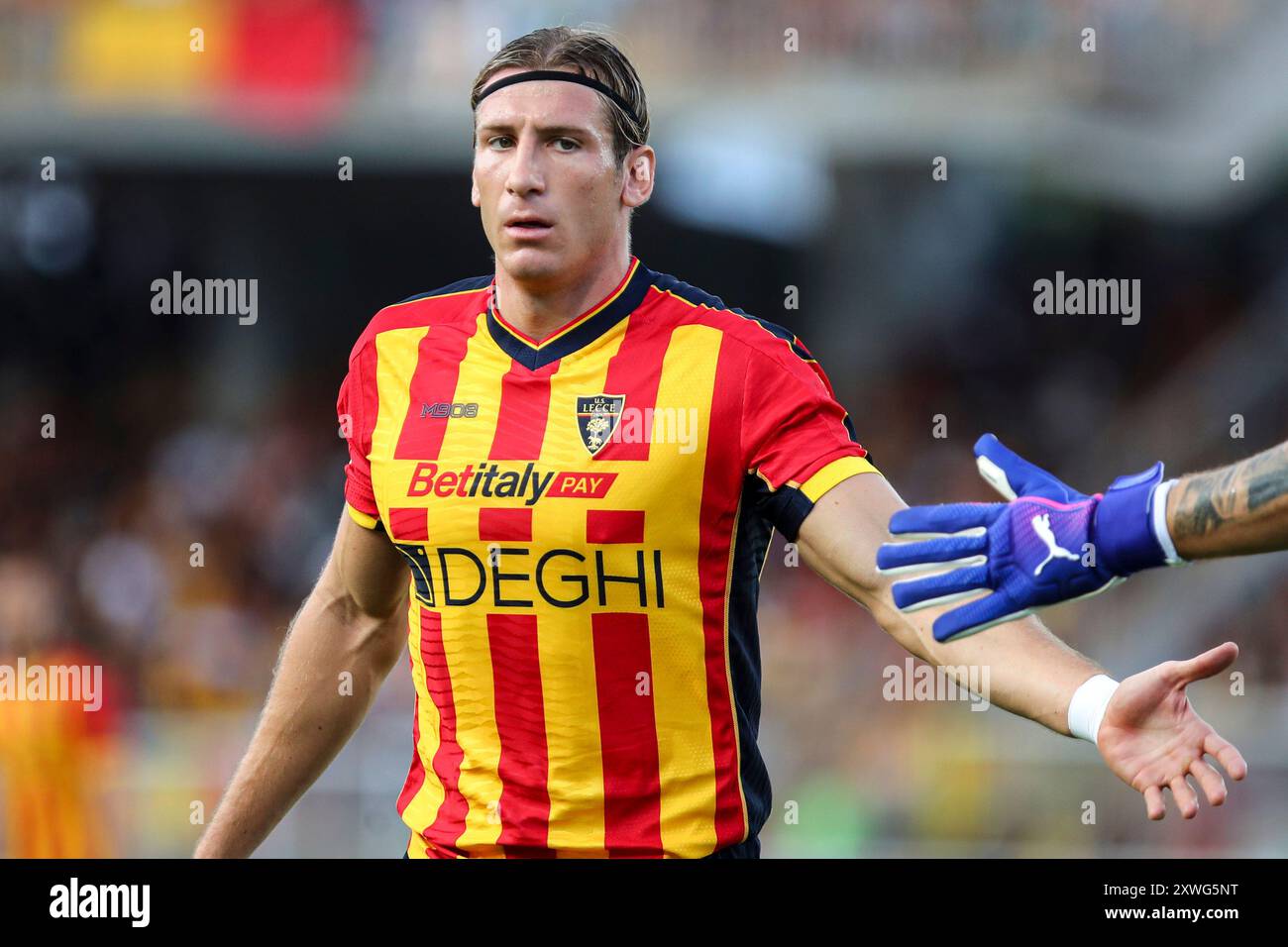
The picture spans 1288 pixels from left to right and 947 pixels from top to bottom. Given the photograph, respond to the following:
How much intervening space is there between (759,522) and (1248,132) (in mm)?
9891

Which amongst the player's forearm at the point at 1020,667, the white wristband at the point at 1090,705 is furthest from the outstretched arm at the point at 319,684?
the white wristband at the point at 1090,705

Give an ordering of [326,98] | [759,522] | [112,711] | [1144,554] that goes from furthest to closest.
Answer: [326,98]
[112,711]
[759,522]
[1144,554]

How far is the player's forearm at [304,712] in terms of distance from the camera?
397 cm

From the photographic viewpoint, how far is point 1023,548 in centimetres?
303

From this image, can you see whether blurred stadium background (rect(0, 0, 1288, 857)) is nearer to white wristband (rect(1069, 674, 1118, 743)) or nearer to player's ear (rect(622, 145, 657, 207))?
player's ear (rect(622, 145, 657, 207))

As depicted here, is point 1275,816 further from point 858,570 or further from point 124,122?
point 124,122

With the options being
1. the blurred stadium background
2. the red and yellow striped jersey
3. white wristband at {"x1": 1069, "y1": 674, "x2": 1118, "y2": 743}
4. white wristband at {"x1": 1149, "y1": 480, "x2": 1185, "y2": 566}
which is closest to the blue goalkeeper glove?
white wristband at {"x1": 1149, "y1": 480, "x2": 1185, "y2": 566}

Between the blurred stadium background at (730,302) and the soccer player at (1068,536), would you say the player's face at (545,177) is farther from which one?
the blurred stadium background at (730,302)

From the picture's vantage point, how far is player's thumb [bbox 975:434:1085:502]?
309 cm

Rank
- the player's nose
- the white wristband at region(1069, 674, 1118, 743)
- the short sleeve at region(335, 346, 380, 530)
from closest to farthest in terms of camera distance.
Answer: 1. the white wristband at region(1069, 674, 1118, 743)
2. the player's nose
3. the short sleeve at region(335, 346, 380, 530)

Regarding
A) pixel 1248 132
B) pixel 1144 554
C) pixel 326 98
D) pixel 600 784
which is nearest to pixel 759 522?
pixel 600 784

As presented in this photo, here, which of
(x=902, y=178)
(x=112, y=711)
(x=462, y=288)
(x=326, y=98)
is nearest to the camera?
(x=462, y=288)

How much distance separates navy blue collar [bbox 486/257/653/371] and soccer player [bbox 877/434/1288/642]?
37.1 inches

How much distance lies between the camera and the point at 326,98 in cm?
1177
